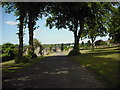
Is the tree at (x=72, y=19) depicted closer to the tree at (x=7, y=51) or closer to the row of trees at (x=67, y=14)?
the row of trees at (x=67, y=14)

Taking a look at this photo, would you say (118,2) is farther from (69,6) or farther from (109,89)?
(109,89)

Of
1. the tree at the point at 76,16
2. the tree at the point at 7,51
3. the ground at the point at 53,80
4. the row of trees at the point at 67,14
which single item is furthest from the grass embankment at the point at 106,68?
the tree at the point at 7,51

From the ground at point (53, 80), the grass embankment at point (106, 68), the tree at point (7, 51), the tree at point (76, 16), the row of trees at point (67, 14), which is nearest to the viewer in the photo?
the ground at point (53, 80)

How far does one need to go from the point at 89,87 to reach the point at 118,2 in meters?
30.4

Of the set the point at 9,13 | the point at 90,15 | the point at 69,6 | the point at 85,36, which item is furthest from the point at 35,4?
the point at 85,36

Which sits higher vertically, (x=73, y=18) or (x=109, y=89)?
(x=73, y=18)

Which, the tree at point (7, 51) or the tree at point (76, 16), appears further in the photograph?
the tree at point (7, 51)

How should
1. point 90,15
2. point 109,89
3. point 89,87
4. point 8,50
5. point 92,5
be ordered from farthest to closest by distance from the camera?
point 8,50 < point 90,15 < point 92,5 < point 89,87 < point 109,89

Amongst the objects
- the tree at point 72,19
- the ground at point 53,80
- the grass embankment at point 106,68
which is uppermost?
the tree at point 72,19

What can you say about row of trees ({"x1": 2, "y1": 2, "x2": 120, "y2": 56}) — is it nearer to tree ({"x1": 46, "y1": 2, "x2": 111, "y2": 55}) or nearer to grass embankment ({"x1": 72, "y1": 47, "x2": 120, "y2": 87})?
tree ({"x1": 46, "y1": 2, "x2": 111, "y2": 55})

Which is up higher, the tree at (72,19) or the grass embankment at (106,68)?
the tree at (72,19)

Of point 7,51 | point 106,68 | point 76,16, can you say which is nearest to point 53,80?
point 106,68

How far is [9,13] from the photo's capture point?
2780cm

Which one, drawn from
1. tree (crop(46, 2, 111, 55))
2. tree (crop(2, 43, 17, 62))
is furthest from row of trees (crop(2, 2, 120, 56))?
tree (crop(2, 43, 17, 62))
